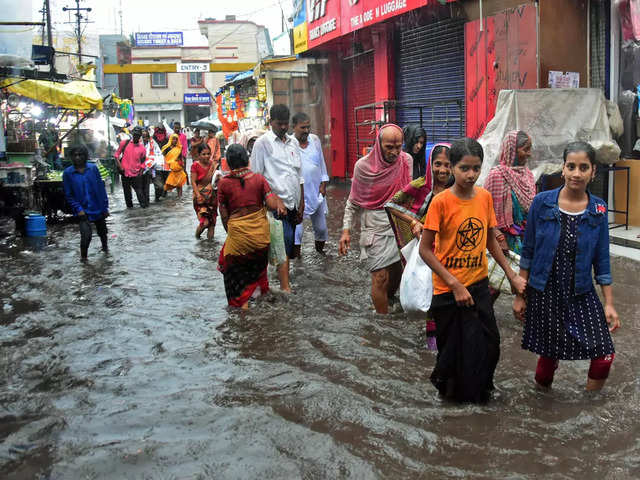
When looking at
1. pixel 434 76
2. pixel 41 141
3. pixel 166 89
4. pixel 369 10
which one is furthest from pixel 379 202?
pixel 166 89

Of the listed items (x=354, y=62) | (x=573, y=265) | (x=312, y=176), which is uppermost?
(x=354, y=62)

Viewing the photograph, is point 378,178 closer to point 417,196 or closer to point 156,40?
point 417,196

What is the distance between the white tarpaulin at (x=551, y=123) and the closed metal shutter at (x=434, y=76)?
9.45ft

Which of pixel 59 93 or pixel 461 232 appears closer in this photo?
pixel 461 232

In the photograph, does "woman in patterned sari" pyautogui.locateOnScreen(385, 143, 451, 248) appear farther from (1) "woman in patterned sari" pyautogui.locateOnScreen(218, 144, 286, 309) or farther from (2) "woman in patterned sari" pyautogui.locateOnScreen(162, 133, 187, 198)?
(2) "woman in patterned sari" pyautogui.locateOnScreen(162, 133, 187, 198)

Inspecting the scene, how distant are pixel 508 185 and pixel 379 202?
1.02m

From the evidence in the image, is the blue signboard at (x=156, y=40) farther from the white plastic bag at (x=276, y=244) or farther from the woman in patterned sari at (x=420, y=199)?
the woman in patterned sari at (x=420, y=199)

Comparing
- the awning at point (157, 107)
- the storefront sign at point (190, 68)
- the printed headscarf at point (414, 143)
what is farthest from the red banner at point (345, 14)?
the awning at point (157, 107)

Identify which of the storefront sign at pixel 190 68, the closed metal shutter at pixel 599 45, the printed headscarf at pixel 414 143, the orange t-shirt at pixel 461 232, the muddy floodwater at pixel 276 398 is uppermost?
the storefront sign at pixel 190 68

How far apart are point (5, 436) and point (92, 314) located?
9.11ft

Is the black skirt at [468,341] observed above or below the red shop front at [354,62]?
below

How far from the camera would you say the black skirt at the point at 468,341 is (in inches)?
145

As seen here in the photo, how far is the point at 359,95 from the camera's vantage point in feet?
56.8

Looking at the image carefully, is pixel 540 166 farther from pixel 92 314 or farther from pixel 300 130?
pixel 92 314
